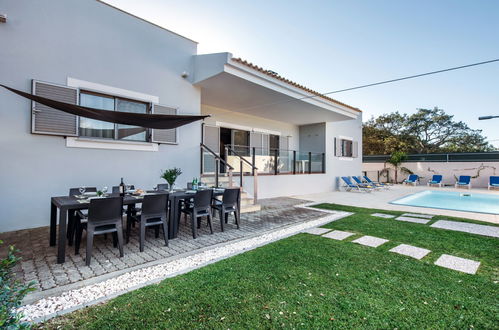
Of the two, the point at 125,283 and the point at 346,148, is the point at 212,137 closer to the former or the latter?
the point at 125,283

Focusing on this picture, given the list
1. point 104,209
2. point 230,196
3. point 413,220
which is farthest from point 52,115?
point 413,220

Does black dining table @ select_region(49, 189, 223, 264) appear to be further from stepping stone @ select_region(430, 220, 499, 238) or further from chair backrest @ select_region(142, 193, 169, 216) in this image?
stepping stone @ select_region(430, 220, 499, 238)

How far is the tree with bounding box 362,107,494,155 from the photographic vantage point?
2636cm

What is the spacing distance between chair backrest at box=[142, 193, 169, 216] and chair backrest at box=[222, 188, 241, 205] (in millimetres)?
1391

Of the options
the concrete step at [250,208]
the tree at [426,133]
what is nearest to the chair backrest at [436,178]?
the tree at [426,133]

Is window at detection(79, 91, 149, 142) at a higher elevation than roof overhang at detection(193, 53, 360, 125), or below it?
below

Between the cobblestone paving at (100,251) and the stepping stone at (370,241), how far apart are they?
1795mm

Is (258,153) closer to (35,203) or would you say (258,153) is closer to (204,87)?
(204,87)

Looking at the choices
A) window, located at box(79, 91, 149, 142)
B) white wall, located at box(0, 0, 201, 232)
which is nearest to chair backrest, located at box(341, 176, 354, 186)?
white wall, located at box(0, 0, 201, 232)

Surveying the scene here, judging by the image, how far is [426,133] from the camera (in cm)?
2695

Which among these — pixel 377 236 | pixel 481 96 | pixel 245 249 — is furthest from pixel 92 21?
pixel 481 96

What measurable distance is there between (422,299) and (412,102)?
30140 millimetres

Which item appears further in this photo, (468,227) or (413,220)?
(413,220)

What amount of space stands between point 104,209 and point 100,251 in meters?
0.88
